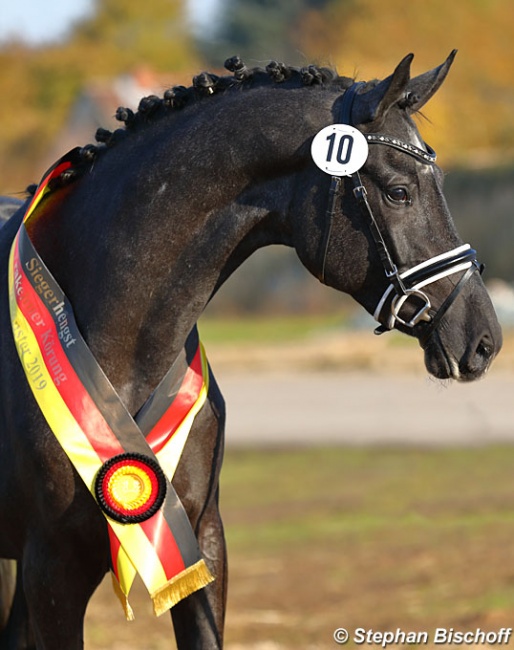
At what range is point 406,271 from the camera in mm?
3453

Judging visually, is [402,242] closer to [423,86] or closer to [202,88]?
[423,86]

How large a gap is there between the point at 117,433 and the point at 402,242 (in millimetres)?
998

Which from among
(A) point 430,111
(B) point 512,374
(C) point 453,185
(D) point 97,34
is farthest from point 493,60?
(D) point 97,34

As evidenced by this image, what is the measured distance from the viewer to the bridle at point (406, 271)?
11.3ft

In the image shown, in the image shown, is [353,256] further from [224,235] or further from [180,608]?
[180,608]

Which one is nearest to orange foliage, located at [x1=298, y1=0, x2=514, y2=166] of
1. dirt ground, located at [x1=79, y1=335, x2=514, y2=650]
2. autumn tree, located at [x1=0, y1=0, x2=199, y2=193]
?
autumn tree, located at [x1=0, y1=0, x2=199, y2=193]

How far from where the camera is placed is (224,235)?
3656 millimetres

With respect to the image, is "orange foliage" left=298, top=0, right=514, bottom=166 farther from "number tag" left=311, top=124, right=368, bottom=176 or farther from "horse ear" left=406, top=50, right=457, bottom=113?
"number tag" left=311, top=124, right=368, bottom=176

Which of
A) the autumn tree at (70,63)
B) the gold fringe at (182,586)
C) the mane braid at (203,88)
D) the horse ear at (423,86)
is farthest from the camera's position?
the autumn tree at (70,63)

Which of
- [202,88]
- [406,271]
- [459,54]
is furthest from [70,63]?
[406,271]

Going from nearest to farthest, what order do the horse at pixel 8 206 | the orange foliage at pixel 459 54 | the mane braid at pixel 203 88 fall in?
the mane braid at pixel 203 88 < the horse at pixel 8 206 < the orange foliage at pixel 459 54

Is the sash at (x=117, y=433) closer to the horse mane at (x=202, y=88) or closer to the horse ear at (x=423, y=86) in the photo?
the horse mane at (x=202, y=88)

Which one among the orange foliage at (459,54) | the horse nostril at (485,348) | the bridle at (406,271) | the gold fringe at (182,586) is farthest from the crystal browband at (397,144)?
the orange foliage at (459,54)

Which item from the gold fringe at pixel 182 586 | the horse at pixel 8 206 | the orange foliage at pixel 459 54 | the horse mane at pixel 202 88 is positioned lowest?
the gold fringe at pixel 182 586
